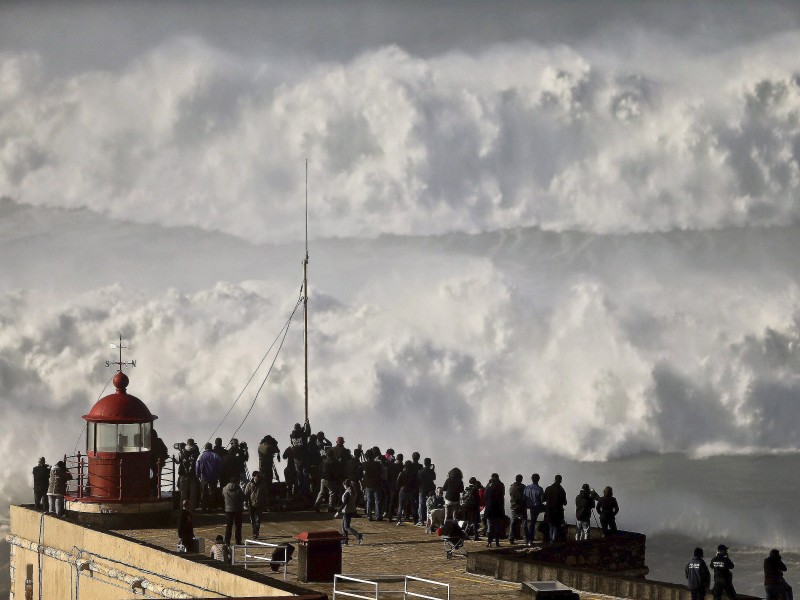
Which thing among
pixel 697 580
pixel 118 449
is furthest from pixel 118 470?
pixel 697 580

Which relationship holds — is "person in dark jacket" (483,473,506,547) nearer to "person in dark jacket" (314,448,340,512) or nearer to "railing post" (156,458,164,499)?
"person in dark jacket" (314,448,340,512)

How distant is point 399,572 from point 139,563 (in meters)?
4.52

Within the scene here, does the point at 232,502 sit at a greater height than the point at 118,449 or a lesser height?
lesser

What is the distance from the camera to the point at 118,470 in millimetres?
29156

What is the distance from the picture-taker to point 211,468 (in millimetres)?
29828

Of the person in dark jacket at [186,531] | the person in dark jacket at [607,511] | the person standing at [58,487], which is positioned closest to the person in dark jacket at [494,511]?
the person in dark jacket at [607,511]

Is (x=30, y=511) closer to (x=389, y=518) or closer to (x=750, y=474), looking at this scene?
(x=389, y=518)

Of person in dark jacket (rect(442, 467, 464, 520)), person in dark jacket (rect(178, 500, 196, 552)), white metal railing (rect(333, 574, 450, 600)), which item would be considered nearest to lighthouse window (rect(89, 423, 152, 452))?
person in dark jacket (rect(178, 500, 196, 552))

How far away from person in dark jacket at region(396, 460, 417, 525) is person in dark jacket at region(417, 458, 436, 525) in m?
0.12

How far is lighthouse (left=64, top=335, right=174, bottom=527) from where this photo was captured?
28.9 metres

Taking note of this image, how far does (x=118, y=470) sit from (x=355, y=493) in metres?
5.80

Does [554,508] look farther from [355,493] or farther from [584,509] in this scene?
Result: [355,493]

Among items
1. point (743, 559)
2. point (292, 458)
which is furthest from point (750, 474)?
point (292, 458)

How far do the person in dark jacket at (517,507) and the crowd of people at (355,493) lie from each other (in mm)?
23
